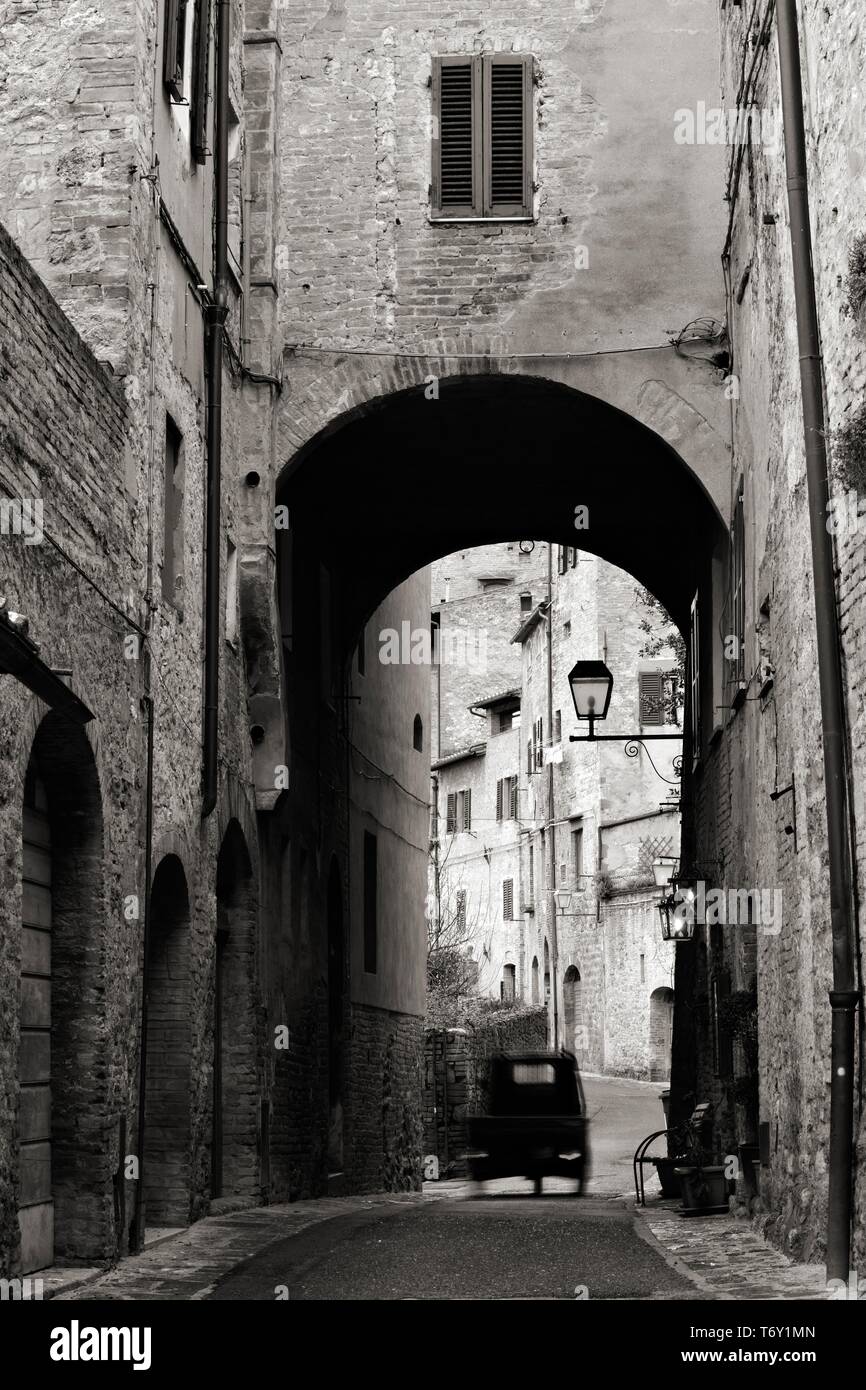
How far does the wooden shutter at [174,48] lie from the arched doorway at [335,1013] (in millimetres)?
9796

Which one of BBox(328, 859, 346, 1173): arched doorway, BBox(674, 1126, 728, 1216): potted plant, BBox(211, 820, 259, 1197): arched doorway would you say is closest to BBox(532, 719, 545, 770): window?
BBox(328, 859, 346, 1173): arched doorway

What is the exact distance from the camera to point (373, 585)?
860 inches

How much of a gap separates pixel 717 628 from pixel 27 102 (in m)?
7.56

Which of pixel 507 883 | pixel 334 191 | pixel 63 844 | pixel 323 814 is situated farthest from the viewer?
pixel 507 883

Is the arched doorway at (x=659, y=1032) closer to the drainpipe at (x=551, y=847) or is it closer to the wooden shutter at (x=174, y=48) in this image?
the drainpipe at (x=551, y=847)

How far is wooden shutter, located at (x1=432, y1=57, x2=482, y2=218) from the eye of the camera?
16250mm

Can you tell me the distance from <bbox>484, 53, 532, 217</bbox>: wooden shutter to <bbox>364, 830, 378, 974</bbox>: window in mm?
9545

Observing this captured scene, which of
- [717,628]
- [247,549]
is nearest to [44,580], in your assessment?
[247,549]

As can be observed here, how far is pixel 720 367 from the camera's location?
1578 centimetres

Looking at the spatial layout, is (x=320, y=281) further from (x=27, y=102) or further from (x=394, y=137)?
(x=27, y=102)

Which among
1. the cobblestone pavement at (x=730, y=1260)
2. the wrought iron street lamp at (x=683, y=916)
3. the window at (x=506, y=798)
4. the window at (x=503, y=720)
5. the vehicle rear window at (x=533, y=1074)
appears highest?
the window at (x=503, y=720)

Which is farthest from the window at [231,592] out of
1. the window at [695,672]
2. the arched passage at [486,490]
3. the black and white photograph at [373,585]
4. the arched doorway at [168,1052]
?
the window at [695,672]

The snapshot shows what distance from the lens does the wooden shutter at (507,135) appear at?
53.1ft

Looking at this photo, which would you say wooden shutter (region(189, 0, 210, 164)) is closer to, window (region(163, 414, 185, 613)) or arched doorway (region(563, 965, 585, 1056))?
window (region(163, 414, 185, 613))
